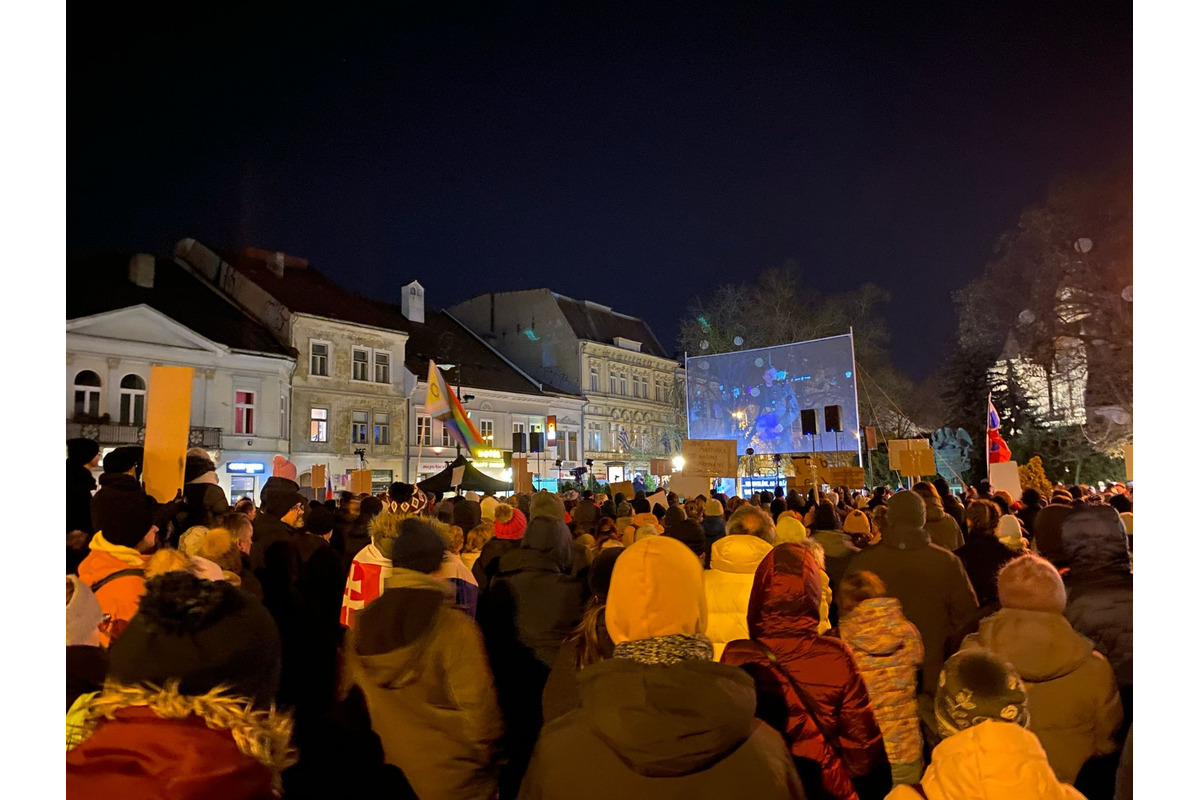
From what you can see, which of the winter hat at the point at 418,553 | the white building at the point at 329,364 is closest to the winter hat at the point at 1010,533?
the winter hat at the point at 418,553

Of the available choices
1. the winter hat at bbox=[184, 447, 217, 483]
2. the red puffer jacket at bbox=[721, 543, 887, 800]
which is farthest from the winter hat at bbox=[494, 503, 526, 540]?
the red puffer jacket at bbox=[721, 543, 887, 800]

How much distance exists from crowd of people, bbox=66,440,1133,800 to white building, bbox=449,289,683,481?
4186 cm

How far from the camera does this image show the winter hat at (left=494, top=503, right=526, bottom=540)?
710 cm

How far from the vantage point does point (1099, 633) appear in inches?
162

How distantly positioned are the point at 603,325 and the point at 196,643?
2004 inches

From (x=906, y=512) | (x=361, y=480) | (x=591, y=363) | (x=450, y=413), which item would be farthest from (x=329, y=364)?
(x=906, y=512)

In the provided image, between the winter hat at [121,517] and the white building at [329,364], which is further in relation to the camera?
the white building at [329,364]

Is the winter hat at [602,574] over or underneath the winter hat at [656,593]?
underneath

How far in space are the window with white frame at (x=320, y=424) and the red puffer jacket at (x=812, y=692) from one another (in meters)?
33.4

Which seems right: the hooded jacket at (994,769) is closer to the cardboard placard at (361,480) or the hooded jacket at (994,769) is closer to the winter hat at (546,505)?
the winter hat at (546,505)

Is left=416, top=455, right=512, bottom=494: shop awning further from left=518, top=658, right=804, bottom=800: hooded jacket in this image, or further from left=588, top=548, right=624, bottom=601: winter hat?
left=518, top=658, right=804, bottom=800: hooded jacket

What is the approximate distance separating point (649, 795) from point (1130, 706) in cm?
311

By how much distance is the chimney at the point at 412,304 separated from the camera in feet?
142
